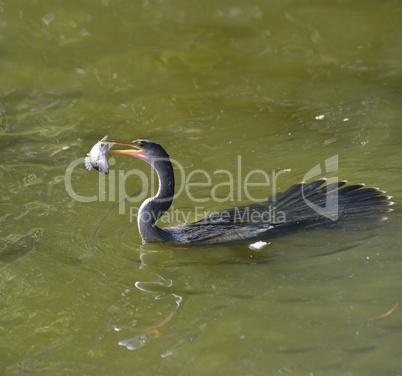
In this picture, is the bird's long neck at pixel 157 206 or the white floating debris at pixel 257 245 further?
the bird's long neck at pixel 157 206

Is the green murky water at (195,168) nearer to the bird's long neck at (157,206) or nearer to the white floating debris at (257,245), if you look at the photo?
the white floating debris at (257,245)

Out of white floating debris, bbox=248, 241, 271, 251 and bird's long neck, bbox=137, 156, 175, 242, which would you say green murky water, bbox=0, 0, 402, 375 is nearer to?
white floating debris, bbox=248, 241, 271, 251

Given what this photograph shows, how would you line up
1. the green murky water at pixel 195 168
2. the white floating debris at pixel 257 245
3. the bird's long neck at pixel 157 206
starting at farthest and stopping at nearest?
the bird's long neck at pixel 157 206 → the white floating debris at pixel 257 245 → the green murky water at pixel 195 168

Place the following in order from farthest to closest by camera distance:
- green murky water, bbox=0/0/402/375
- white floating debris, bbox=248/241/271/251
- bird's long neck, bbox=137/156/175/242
Result: 1. bird's long neck, bbox=137/156/175/242
2. white floating debris, bbox=248/241/271/251
3. green murky water, bbox=0/0/402/375

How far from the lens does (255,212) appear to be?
691 cm

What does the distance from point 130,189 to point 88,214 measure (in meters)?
0.78

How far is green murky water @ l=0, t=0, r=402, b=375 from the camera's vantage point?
15.3 ft

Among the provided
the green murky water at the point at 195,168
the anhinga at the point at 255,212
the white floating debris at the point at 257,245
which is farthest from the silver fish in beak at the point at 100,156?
the white floating debris at the point at 257,245

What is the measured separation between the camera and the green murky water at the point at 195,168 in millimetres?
4648

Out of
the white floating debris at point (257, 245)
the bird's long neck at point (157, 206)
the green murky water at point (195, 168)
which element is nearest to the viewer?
the green murky water at point (195, 168)

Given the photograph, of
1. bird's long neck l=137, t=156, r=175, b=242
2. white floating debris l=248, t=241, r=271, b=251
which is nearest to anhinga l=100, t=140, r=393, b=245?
bird's long neck l=137, t=156, r=175, b=242

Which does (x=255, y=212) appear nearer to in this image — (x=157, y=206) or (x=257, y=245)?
(x=257, y=245)

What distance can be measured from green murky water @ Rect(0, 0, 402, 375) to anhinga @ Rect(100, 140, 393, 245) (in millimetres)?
229

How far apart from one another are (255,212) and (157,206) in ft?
4.03
